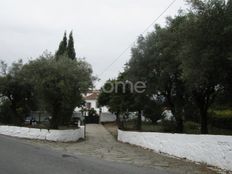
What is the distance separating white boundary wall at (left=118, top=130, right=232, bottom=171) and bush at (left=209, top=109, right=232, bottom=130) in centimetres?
1384

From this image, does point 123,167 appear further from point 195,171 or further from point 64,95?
point 64,95

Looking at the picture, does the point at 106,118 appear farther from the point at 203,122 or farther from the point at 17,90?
the point at 203,122

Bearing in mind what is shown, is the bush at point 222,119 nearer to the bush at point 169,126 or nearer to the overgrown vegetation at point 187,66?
the overgrown vegetation at point 187,66

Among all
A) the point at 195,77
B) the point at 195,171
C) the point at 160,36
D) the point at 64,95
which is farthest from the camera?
A: the point at 64,95

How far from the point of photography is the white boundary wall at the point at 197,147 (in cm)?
1512

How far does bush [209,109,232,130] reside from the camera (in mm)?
36812

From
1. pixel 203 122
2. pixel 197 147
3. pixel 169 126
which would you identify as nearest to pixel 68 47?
pixel 169 126

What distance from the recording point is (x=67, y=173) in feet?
40.8

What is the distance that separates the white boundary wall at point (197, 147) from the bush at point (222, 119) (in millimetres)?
13838

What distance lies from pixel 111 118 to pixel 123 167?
58.0 meters

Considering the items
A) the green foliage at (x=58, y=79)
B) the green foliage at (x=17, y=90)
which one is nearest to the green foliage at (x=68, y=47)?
the green foliage at (x=17, y=90)

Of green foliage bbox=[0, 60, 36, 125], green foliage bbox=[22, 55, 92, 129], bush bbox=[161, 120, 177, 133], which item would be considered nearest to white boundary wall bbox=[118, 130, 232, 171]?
bush bbox=[161, 120, 177, 133]

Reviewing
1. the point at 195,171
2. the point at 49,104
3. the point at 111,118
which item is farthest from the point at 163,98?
the point at 111,118

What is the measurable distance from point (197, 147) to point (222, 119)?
2060 centimetres
